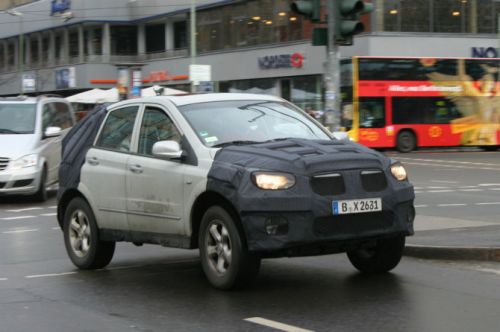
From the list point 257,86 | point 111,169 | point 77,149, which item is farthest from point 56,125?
point 257,86

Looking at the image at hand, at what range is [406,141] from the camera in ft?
111

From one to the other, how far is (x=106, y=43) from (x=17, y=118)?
4462cm

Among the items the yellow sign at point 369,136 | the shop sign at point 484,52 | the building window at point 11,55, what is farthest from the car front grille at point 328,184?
the building window at point 11,55

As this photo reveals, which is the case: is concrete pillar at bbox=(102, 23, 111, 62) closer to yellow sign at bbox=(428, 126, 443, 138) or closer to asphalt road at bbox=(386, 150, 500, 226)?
yellow sign at bbox=(428, 126, 443, 138)

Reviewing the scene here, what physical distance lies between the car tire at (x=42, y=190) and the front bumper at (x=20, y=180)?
0.15 metres

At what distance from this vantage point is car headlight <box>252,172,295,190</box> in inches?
258

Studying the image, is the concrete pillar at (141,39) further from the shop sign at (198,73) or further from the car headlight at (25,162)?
the car headlight at (25,162)

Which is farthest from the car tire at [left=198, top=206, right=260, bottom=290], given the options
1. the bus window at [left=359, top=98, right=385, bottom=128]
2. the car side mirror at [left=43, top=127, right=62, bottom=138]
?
the bus window at [left=359, top=98, right=385, bottom=128]

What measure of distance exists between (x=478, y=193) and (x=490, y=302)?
11.0 m

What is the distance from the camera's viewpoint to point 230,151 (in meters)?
7.03

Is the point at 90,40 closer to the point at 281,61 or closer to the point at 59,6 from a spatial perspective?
the point at 59,6

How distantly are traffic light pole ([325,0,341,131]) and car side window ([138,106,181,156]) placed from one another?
5.23m

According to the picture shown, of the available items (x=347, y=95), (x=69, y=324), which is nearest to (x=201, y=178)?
(x=69, y=324)

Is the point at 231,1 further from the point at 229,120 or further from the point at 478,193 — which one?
the point at 229,120
